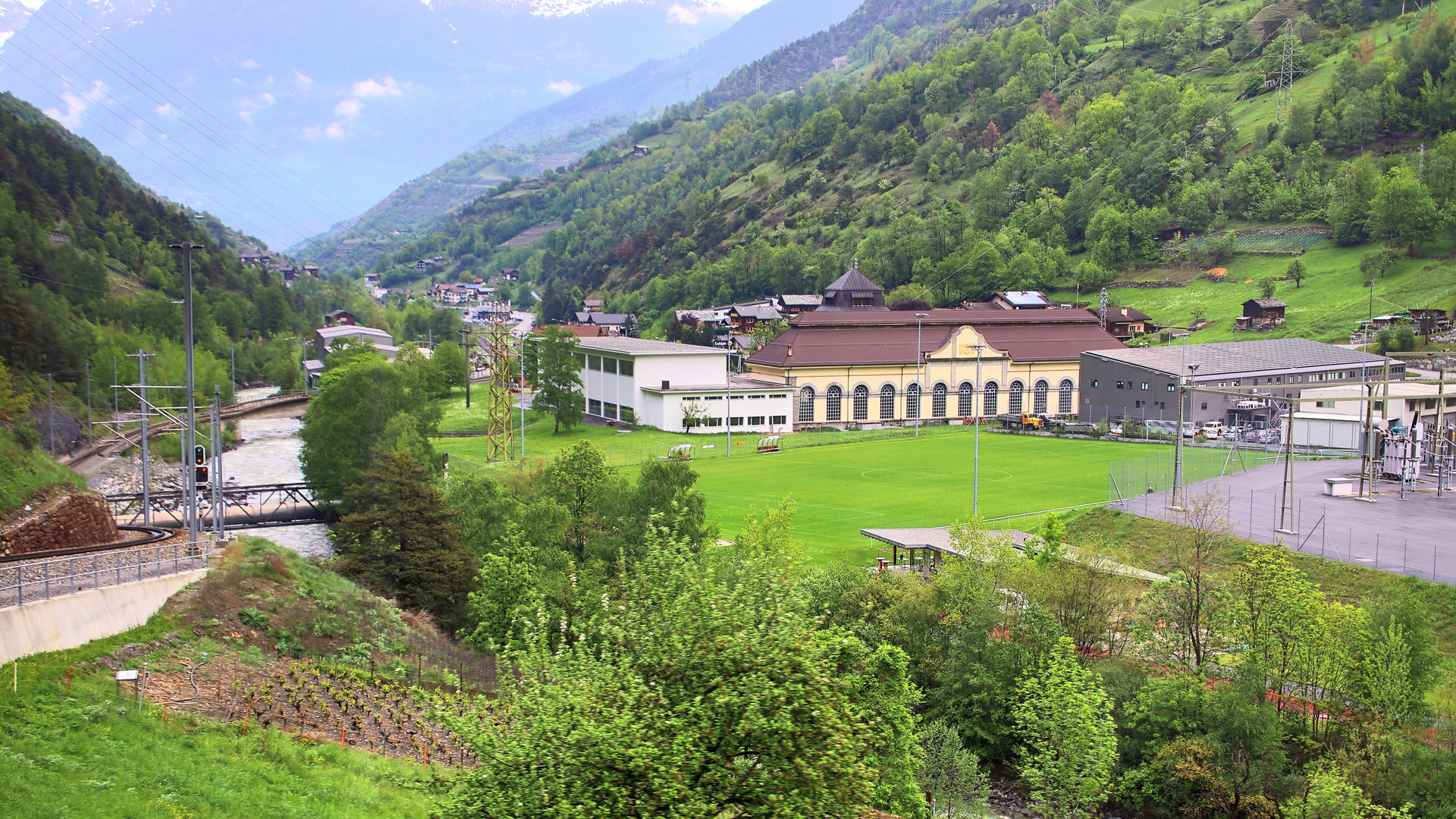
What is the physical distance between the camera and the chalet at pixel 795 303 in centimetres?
12488

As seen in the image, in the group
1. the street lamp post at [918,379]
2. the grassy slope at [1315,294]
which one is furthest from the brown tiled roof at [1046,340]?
the grassy slope at [1315,294]

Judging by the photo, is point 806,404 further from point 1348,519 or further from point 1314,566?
point 1314,566

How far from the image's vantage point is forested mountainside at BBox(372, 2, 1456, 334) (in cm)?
11962

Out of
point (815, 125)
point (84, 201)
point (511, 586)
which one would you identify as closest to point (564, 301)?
point (815, 125)

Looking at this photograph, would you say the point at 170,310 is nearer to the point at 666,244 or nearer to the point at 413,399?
the point at 413,399

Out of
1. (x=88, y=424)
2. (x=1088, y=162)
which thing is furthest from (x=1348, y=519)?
(x=1088, y=162)

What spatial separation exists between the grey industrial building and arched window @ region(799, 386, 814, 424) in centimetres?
2196

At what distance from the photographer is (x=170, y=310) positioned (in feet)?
275

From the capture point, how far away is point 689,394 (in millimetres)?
74062

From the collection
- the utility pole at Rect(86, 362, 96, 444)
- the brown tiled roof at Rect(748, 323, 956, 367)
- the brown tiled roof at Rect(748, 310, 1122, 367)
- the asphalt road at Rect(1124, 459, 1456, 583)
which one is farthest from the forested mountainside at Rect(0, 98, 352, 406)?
the asphalt road at Rect(1124, 459, 1456, 583)

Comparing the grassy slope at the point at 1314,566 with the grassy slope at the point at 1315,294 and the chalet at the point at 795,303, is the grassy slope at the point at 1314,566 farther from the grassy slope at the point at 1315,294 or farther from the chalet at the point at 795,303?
the chalet at the point at 795,303

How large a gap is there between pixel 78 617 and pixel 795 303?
112m

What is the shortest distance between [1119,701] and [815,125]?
18318 centimetres

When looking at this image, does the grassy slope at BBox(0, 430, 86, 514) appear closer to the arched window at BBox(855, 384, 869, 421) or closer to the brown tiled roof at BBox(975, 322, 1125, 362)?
the arched window at BBox(855, 384, 869, 421)
